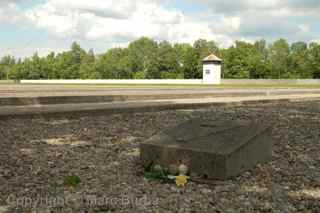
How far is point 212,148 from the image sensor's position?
4637 millimetres

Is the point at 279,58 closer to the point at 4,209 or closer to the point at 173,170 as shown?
the point at 173,170

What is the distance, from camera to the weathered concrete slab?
4512 mm

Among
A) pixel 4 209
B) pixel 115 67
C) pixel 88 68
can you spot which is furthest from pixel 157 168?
pixel 88 68

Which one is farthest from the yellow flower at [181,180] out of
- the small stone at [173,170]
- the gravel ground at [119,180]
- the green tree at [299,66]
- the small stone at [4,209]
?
the green tree at [299,66]

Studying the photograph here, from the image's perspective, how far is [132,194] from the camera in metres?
4.05

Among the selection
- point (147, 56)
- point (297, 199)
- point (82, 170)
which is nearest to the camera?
point (297, 199)

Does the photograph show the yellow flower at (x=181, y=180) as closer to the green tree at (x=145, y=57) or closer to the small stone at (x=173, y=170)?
the small stone at (x=173, y=170)

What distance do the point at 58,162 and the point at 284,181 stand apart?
304cm

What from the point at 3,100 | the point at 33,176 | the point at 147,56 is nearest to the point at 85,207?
the point at 33,176

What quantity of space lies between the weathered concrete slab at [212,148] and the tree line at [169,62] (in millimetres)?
68687

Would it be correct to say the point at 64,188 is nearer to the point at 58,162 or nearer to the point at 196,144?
the point at 58,162

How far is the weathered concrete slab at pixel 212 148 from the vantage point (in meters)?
4.51

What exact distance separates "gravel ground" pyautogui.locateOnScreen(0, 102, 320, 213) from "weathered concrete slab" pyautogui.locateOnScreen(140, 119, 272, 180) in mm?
172

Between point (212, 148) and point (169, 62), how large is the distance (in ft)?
262
